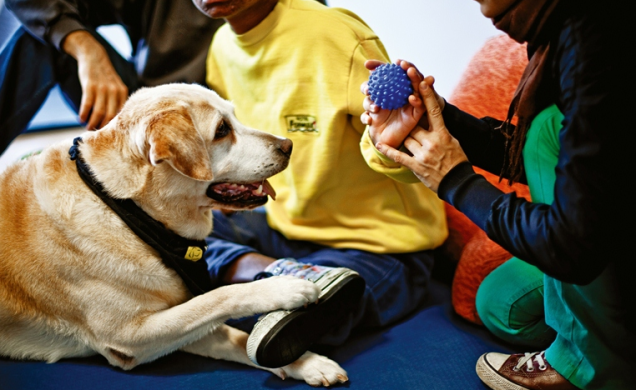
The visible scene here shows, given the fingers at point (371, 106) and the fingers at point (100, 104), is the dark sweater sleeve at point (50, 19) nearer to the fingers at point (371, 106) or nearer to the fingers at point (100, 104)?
the fingers at point (100, 104)

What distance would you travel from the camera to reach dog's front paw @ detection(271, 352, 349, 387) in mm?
1264

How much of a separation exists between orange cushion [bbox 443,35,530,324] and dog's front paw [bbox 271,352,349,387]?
0.48 metres

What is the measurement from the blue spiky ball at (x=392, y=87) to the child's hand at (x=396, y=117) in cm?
2

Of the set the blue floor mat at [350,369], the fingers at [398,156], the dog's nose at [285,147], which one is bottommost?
the blue floor mat at [350,369]

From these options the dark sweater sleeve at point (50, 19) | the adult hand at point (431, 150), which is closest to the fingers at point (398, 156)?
the adult hand at point (431, 150)

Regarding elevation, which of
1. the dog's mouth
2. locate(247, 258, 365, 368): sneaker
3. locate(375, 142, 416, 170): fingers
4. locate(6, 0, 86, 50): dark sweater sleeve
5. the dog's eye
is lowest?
locate(247, 258, 365, 368): sneaker

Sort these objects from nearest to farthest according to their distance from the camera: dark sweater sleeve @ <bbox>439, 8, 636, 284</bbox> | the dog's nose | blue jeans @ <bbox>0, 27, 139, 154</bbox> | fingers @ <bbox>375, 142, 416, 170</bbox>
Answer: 1. dark sweater sleeve @ <bbox>439, 8, 636, 284</bbox>
2. fingers @ <bbox>375, 142, 416, 170</bbox>
3. the dog's nose
4. blue jeans @ <bbox>0, 27, 139, 154</bbox>

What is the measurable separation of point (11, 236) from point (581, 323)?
1.35 meters

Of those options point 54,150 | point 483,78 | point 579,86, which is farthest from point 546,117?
point 54,150

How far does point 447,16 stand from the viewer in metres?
2.07

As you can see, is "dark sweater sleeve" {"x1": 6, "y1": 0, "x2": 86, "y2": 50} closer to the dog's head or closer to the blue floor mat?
the dog's head

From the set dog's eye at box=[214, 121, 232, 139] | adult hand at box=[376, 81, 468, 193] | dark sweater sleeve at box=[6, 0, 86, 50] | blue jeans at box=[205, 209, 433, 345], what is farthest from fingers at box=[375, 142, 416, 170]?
dark sweater sleeve at box=[6, 0, 86, 50]

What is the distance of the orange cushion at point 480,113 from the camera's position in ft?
5.10

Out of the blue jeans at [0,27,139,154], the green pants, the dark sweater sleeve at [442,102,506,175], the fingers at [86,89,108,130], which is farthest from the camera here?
the blue jeans at [0,27,139,154]
